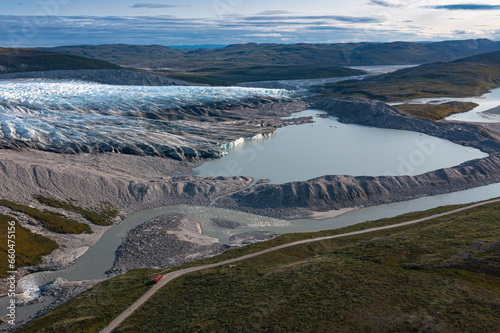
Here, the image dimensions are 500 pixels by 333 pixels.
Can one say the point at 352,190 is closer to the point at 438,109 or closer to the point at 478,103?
the point at 438,109

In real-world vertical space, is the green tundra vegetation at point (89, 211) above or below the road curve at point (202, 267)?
above


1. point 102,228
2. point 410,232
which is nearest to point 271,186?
point 410,232

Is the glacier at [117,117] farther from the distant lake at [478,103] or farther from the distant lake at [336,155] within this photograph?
the distant lake at [478,103]

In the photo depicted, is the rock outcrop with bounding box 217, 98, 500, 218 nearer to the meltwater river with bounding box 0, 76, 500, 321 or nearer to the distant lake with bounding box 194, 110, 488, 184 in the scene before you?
the meltwater river with bounding box 0, 76, 500, 321

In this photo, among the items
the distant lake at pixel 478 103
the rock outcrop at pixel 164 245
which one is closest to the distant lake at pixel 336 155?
the rock outcrop at pixel 164 245

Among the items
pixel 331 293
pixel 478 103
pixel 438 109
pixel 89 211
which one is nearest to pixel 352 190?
pixel 331 293

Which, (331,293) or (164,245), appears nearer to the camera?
(331,293)

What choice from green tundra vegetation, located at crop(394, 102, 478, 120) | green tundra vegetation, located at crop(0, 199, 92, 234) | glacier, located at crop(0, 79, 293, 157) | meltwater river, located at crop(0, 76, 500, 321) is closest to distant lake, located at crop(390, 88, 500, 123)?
green tundra vegetation, located at crop(394, 102, 478, 120)
